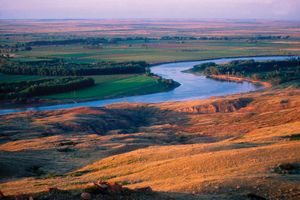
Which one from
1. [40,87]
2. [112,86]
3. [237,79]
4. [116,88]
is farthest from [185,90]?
[40,87]

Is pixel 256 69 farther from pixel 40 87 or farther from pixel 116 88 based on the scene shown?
pixel 40 87

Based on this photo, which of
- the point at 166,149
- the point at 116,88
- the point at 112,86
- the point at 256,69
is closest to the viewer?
the point at 166,149

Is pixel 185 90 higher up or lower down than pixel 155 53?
lower down

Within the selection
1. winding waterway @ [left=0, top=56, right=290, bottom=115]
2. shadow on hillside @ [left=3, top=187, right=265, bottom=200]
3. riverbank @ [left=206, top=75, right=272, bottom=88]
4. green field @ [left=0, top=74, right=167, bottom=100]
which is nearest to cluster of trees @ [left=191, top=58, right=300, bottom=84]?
riverbank @ [left=206, top=75, right=272, bottom=88]

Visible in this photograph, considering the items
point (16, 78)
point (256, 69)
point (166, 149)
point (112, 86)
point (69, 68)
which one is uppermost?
point (166, 149)

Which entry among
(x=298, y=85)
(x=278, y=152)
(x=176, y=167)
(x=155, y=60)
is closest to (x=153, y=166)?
(x=176, y=167)

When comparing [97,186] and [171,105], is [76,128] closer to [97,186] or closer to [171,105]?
→ [171,105]

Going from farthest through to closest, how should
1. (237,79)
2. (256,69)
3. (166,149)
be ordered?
(256,69) < (237,79) < (166,149)
